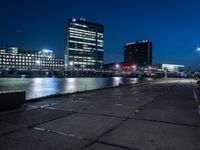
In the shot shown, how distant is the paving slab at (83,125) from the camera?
282 inches

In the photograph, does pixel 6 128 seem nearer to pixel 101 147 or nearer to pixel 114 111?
pixel 101 147

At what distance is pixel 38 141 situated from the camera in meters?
6.25

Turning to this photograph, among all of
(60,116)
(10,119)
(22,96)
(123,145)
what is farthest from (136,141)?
(22,96)

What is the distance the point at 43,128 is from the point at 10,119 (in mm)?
2178

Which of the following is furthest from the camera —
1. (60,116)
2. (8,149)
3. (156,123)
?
(60,116)

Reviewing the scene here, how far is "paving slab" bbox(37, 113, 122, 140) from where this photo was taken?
7172 millimetres

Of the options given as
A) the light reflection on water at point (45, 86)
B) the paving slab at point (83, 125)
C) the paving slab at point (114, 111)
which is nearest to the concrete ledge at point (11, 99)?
the paving slab at point (83, 125)

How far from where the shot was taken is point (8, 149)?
5.61 meters

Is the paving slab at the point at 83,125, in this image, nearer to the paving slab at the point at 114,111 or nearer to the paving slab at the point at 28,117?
the paving slab at the point at 28,117

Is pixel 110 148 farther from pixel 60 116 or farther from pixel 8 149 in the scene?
pixel 60 116

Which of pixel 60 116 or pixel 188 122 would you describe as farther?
pixel 60 116

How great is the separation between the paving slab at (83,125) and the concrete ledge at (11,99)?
3.67 m

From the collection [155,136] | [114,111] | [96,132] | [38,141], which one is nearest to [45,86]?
[114,111]

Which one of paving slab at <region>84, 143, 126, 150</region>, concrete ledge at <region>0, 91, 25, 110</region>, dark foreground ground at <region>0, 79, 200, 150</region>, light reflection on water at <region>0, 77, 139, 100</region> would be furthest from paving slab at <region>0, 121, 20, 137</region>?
light reflection on water at <region>0, 77, 139, 100</region>
